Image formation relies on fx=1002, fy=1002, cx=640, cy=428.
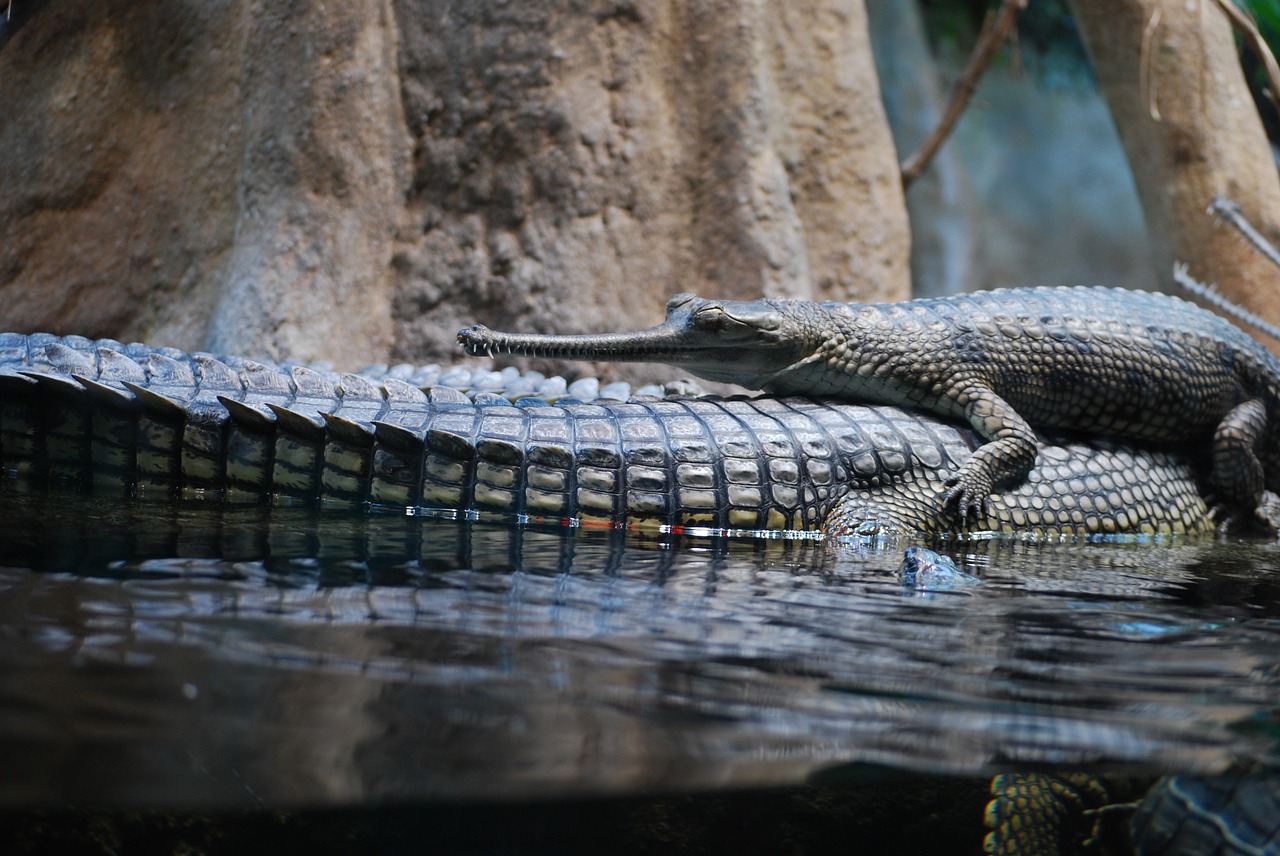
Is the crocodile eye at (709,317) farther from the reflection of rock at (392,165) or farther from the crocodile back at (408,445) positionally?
the reflection of rock at (392,165)

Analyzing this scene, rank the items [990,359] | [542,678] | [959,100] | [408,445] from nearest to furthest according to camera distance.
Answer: [542,678] < [408,445] < [990,359] < [959,100]

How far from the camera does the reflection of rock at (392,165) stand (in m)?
4.51

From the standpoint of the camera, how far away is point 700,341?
311 centimetres

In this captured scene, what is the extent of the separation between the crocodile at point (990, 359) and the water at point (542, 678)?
123cm

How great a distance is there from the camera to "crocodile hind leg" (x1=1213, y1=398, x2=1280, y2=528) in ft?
11.3

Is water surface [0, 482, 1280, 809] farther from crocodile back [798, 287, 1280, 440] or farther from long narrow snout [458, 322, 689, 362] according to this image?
crocodile back [798, 287, 1280, 440]

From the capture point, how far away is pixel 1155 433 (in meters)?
3.46

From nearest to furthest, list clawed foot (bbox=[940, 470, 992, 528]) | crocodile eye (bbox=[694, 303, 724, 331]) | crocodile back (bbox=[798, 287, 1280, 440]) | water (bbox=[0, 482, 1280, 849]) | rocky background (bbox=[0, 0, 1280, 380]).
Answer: water (bbox=[0, 482, 1280, 849])
clawed foot (bbox=[940, 470, 992, 528])
crocodile eye (bbox=[694, 303, 724, 331])
crocodile back (bbox=[798, 287, 1280, 440])
rocky background (bbox=[0, 0, 1280, 380])

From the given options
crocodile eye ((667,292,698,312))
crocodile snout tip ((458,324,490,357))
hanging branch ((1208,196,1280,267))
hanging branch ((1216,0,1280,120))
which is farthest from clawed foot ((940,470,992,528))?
hanging branch ((1216,0,1280,120))

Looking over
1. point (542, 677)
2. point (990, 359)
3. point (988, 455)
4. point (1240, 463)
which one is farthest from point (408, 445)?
point (1240, 463)

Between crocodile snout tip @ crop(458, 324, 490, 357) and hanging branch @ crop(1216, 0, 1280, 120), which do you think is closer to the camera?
crocodile snout tip @ crop(458, 324, 490, 357)

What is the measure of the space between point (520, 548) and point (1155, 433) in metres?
2.42

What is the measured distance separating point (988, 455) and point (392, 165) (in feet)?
10.1

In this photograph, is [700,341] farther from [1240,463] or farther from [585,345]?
[1240,463]
